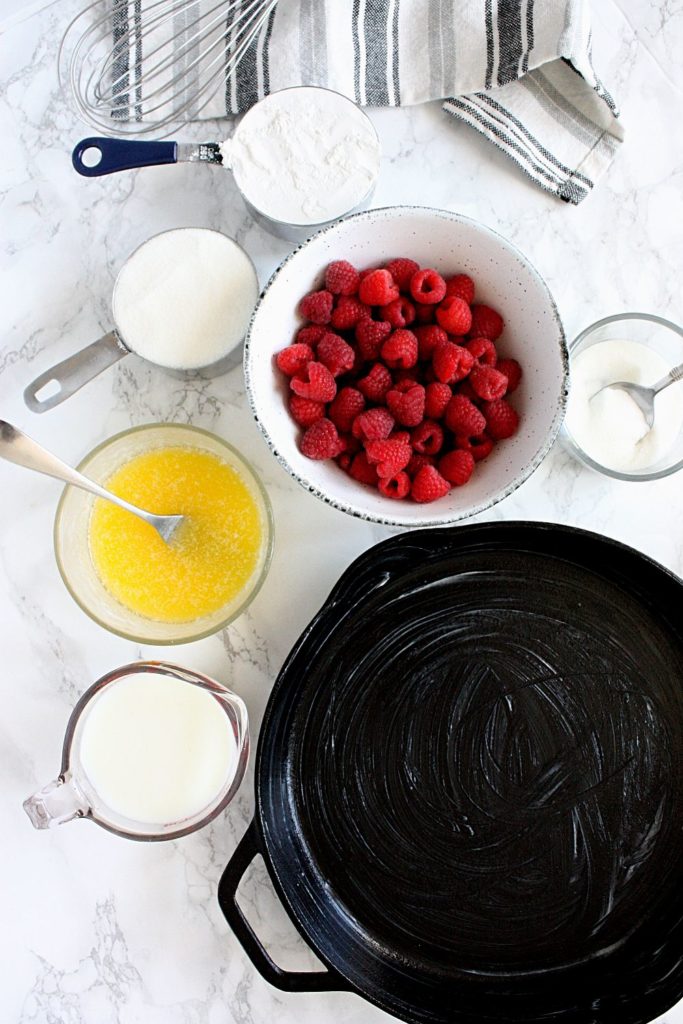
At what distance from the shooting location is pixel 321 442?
90cm

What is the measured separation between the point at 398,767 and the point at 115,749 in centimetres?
31

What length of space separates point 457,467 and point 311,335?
0.66 ft

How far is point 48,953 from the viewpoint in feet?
3.35

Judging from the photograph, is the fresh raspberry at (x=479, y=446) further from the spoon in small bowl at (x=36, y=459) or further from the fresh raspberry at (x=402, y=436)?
the spoon in small bowl at (x=36, y=459)

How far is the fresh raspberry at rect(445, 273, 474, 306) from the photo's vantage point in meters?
0.93

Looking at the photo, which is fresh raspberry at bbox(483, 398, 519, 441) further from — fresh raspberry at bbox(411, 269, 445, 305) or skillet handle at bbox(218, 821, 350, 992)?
skillet handle at bbox(218, 821, 350, 992)

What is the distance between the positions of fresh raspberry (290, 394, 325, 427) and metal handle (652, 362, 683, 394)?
0.38 m

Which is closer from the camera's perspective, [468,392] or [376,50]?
[468,392]

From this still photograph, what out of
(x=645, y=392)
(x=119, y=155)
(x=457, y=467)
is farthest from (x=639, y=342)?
(x=119, y=155)

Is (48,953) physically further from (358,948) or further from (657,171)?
(657,171)

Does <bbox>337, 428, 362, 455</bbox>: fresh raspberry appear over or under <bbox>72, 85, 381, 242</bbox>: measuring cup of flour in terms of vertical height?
under

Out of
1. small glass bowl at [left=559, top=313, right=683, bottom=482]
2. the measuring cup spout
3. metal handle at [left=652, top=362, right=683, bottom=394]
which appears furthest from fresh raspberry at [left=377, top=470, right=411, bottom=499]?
the measuring cup spout

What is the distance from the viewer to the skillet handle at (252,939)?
3.02ft

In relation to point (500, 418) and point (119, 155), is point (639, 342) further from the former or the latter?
point (119, 155)
